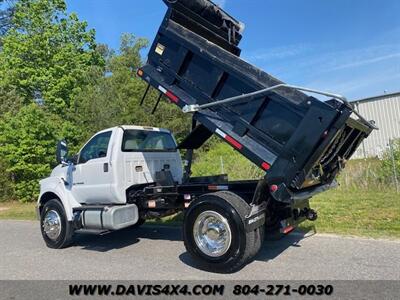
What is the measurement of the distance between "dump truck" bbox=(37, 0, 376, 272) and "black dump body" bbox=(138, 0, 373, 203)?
0.05 ft

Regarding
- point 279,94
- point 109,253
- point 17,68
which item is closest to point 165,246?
point 109,253

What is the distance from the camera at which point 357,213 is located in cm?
977

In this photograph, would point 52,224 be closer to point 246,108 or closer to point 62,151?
point 62,151

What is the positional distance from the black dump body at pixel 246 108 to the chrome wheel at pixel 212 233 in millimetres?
891

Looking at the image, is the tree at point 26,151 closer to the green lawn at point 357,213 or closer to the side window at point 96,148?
the green lawn at point 357,213

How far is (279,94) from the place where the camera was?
19.4 feet

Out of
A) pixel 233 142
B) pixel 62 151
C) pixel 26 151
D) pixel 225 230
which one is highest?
pixel 26 151

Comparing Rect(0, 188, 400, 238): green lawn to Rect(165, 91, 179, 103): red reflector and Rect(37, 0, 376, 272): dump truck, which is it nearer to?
Rect(37, 0, 376, 272): dump truck

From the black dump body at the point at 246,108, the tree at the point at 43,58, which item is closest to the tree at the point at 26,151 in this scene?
the tree at the point at 43,58

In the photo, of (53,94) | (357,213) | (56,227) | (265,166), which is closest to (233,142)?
(265,166)

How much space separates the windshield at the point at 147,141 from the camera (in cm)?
814

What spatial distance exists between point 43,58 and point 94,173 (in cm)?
2315

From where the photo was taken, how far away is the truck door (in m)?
7.97

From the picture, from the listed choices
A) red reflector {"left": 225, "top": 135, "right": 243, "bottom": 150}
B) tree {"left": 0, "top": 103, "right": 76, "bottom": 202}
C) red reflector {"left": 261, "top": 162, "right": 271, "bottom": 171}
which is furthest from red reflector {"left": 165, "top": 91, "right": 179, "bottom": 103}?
tree {"left": 0, "top": 103, "right": 76, "bottom": 202}
